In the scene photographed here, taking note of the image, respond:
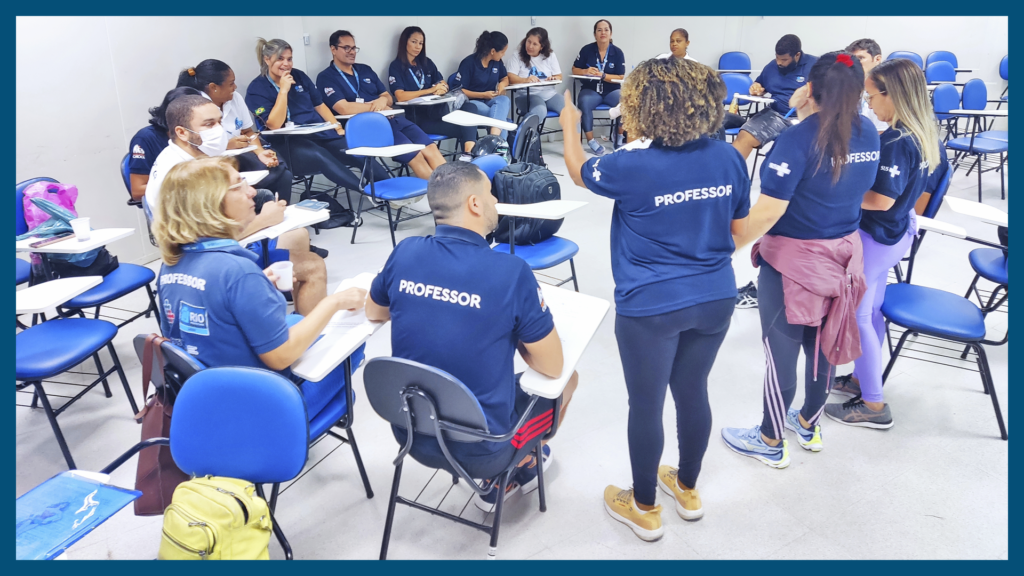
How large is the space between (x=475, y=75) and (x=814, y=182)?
210 inches

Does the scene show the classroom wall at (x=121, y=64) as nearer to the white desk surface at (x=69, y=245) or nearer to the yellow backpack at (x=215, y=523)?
the white desk surface at (x=69, y=245)

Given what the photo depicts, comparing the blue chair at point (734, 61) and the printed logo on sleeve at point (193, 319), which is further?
the blue chair at point (734, 61)

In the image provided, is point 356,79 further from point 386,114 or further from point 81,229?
point 81,229

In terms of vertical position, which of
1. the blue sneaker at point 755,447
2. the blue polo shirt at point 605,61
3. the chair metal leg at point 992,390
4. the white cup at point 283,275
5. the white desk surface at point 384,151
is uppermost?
the blue polo shirt at point 605,61

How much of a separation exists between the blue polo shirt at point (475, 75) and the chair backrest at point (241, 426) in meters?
5.77

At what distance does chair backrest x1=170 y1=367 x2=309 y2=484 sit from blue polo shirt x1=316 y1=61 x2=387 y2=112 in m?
4.48

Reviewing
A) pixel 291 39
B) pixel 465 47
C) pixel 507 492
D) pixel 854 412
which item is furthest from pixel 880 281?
pixel 465 47

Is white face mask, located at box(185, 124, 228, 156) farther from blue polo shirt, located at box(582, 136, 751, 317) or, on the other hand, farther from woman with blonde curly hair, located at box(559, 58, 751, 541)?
blue polo shirt, located at box(582, 136, 751, 317)

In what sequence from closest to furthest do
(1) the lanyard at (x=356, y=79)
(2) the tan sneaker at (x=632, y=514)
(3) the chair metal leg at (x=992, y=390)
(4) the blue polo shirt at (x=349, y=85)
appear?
(2) the tan sneaker at (x=632, y=514) < (3) the chair metal leg at (x=992, y=390) < (4) the blue polo shirt at (x=349, y=85) < (1) the lanyard at (x=356, y=79)

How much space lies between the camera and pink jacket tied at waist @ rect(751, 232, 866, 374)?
6.74 ft

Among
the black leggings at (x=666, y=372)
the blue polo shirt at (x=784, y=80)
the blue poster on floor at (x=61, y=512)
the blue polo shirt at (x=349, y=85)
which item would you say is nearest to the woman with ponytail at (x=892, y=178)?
the black leggings at (x=666, y=372)

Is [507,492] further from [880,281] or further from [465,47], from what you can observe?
[465,47]

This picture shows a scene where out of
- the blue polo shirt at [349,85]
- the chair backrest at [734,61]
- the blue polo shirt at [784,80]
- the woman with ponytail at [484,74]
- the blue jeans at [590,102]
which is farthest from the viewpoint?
the chair backrest at [734,61]

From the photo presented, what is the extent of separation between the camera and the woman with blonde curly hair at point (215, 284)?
5.50 feet
